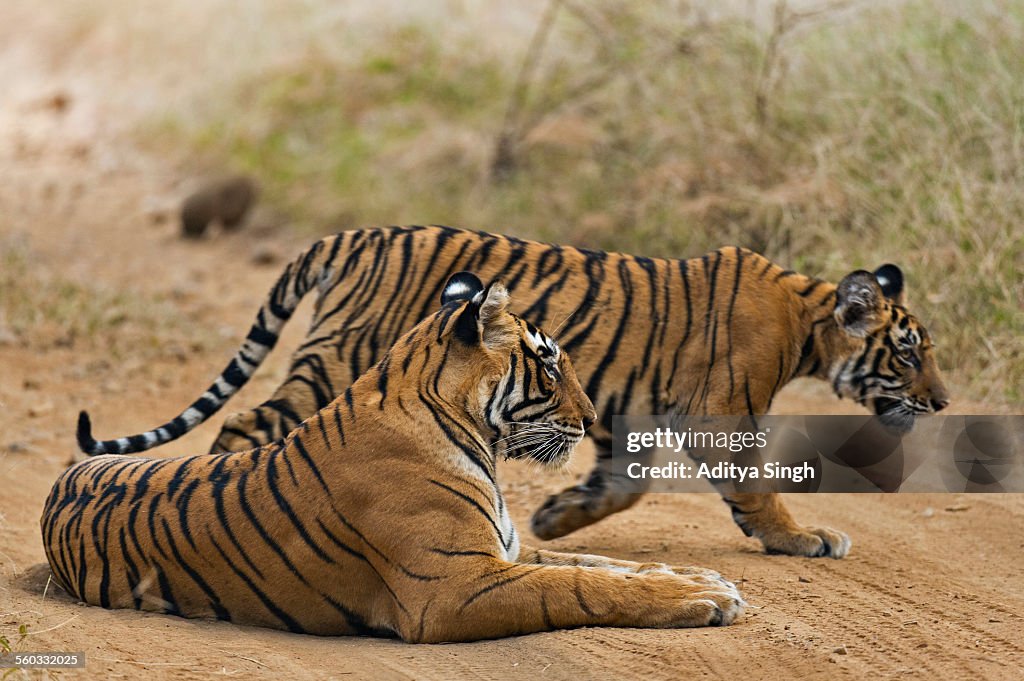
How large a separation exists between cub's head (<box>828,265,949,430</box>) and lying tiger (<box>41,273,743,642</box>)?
4.49 ft

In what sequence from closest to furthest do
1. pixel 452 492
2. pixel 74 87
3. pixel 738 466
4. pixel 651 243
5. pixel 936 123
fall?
pixel 452 492
pixel 738 466
pixel 936 123
pixel 651 243
pixel 74 87

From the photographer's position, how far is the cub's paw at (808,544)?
16.5ft

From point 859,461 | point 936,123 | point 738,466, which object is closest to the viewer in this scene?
point 738,466

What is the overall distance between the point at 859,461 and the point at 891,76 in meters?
3.24

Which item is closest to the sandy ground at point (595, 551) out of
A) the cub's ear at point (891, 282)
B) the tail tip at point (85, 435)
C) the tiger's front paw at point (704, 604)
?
the tiger's front paw at point (704, 604)

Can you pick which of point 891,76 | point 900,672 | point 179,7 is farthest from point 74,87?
point 900,672

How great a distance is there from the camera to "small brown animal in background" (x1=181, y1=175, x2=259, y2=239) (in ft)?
37.1

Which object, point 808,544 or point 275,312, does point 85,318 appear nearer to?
point 275,312

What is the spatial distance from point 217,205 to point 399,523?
790 centimetres

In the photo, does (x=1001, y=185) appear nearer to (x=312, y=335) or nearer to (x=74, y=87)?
(x=312, y=335)

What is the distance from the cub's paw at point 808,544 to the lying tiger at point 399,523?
0.92 m

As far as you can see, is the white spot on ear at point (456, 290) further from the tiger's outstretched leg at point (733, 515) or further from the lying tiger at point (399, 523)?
the tiger's outstretched leg at point (733, 515)

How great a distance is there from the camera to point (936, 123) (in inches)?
313

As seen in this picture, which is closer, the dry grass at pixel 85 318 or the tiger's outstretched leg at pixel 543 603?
the tiger's outstretched leg at pixel 543 603
